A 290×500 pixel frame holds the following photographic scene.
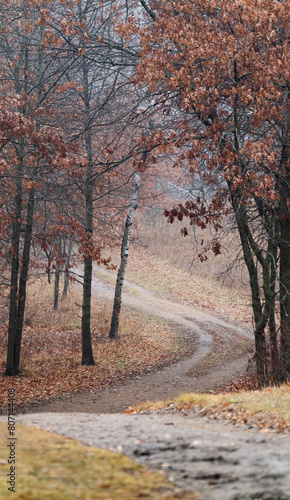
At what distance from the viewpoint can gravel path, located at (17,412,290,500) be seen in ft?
11.1

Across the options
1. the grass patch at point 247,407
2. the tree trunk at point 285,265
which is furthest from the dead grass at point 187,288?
the grass patch at point 247,407

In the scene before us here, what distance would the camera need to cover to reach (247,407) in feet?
20.9

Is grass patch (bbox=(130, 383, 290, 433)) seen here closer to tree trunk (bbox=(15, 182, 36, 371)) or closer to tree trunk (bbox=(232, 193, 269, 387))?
tree trunk (bbox=(232, 193, 269, 387))

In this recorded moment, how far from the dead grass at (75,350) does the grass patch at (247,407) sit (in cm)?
455

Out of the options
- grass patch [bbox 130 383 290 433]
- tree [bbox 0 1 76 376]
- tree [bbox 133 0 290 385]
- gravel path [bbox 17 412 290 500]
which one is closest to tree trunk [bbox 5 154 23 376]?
tree [bbox 0 1 76 376]

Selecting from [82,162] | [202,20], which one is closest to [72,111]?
[82,162]

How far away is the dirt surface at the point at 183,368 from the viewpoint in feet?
34.8

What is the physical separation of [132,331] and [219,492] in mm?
16294

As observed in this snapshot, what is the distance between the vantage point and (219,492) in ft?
10.8

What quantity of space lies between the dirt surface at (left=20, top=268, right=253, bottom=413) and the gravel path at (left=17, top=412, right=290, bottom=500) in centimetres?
440

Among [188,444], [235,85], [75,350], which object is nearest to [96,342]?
[75,350]

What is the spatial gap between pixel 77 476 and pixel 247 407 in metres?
3.37

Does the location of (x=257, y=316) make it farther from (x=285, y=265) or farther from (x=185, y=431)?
(x=185, y=431)

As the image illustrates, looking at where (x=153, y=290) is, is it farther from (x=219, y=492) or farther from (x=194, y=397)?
(x=219, y=492)
